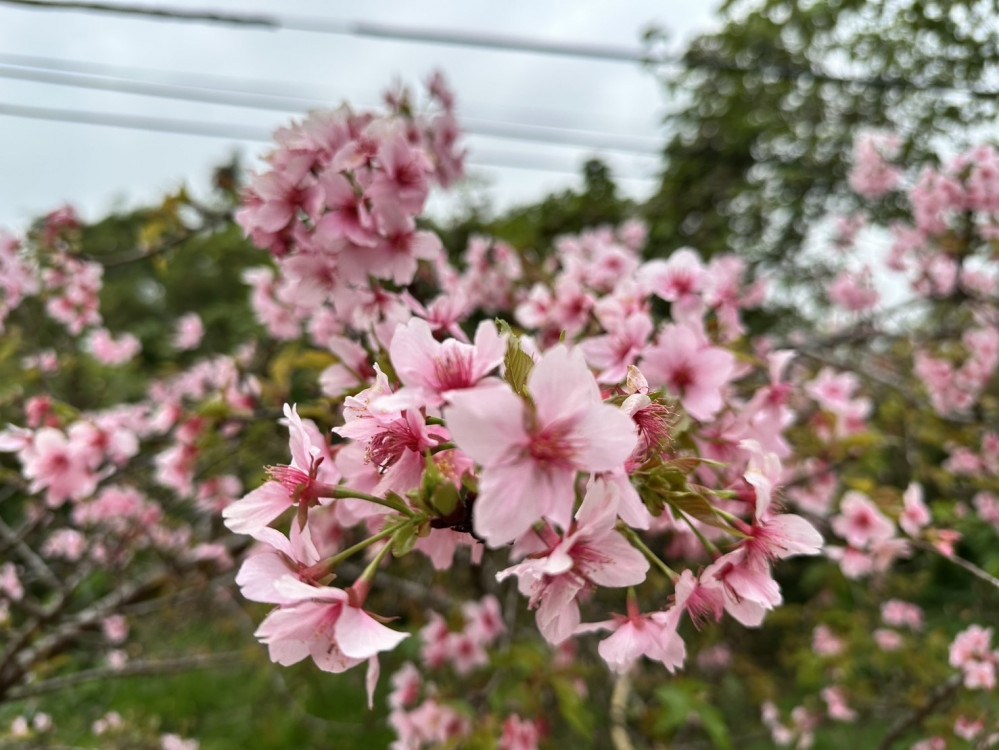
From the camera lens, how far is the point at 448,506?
61 cm

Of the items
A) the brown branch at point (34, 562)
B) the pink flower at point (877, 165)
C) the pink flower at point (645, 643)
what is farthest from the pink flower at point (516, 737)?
the pink flower at point (877, 165)

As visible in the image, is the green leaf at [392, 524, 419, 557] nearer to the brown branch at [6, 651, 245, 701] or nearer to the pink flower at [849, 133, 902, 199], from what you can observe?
the brown branch at [6, 651, 245, 701]

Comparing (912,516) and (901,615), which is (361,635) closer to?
(912,516)

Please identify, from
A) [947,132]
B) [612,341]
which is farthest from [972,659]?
[947,132]

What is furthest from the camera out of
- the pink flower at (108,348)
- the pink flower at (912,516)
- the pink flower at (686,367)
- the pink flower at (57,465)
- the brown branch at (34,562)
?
the pink flower at (108,348)

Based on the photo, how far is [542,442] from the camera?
1.94 ft

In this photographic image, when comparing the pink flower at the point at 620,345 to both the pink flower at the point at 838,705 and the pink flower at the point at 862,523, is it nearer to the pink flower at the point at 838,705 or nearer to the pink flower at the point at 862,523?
the pink flower at the point at 862,523

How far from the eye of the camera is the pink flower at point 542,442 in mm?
561

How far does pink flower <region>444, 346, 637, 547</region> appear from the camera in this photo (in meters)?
0.56

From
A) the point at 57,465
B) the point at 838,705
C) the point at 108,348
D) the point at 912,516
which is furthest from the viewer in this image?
the point at 108,348

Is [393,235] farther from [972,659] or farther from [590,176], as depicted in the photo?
[590,176]

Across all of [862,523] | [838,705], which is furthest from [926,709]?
[838,705]

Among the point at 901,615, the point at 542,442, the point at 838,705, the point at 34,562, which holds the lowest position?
the point at 838,705

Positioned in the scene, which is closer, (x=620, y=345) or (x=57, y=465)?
(x=620, y=345)
